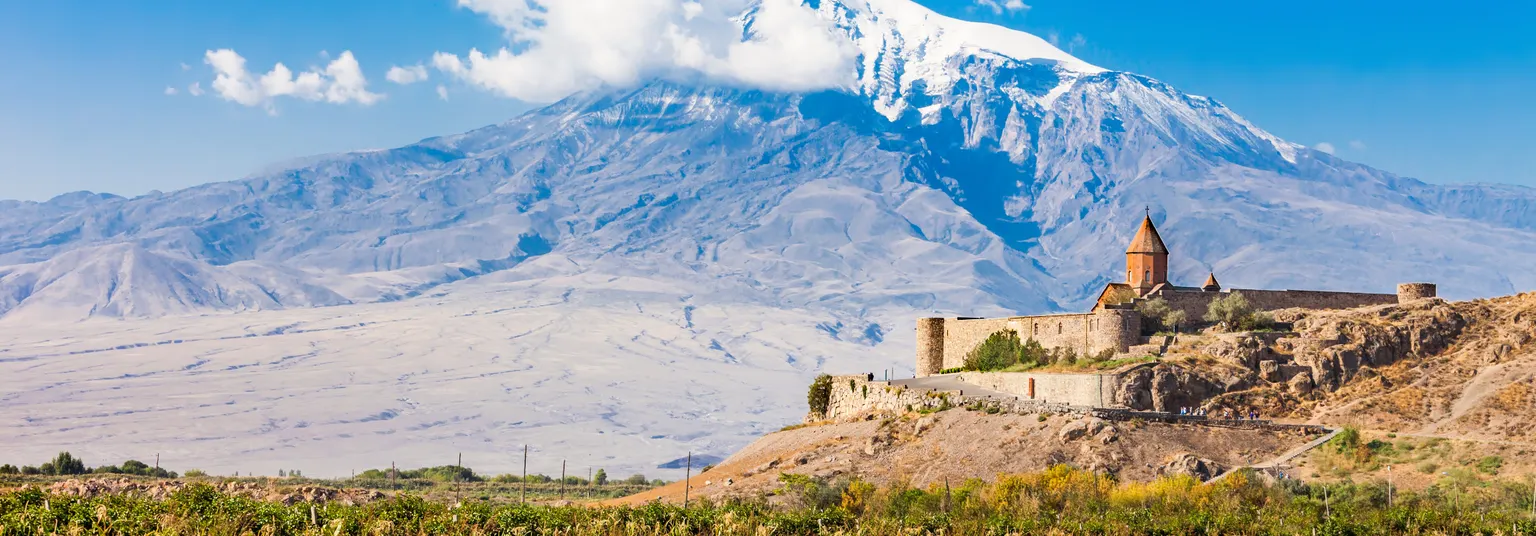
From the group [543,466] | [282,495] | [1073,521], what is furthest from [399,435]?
[1073,521]

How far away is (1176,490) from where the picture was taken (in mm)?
37062

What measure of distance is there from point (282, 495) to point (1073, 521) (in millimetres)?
21387

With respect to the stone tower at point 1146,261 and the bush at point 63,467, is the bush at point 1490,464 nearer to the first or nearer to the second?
the stone tower at point 1146,261

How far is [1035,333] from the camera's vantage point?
56.5 m

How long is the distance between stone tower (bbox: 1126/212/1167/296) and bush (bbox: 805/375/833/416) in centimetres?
1280

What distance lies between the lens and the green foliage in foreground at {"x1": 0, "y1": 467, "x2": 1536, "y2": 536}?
2844 centimetres

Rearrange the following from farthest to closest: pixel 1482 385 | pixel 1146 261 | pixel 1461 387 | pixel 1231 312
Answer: pixel 1146 261 → pixel 1231 312 → pixel 1461 387 → pixel 1482 385

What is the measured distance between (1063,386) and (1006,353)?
8.38m

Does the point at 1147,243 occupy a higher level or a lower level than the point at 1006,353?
higher

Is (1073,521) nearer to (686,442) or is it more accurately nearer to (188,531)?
(188,531)

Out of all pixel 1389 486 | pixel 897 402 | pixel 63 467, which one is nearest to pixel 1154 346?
pixel 897 402

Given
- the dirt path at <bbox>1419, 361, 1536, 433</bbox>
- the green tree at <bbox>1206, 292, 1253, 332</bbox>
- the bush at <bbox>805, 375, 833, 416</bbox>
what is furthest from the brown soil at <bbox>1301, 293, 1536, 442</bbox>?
the bush at <bbox>805, 375, 833, 416</bbox>

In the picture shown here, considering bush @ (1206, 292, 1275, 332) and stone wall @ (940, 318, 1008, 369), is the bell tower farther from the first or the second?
stone wall @ (940, 318, 1008, 369)

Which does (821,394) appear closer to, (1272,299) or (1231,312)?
A: (1231,312)
